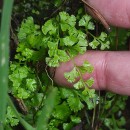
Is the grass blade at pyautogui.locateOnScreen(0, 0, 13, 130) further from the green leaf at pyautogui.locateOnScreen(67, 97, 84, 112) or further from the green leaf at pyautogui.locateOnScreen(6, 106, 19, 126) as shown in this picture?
the green leaf at pyautogui.locateOnScreen(67, 97, 84, 112)

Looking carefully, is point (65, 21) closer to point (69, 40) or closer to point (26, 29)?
point (69, 40)

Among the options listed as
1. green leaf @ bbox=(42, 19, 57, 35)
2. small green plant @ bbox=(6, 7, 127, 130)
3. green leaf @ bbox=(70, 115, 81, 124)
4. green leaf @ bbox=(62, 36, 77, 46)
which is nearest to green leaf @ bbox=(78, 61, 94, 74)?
small green plant @ bbox=(6, 7, 127, 130)

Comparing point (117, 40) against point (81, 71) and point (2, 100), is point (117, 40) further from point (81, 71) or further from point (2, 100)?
point (2, 100)

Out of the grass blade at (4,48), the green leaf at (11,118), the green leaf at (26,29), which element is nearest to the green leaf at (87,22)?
the green leaf at (26,29)

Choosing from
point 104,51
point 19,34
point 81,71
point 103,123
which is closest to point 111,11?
point 104,51

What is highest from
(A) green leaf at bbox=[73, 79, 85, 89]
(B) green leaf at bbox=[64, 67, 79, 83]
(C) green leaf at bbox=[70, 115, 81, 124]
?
(B) green leaf at bbox=[64, 67, 79, 83]
